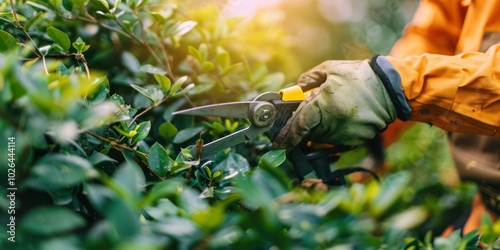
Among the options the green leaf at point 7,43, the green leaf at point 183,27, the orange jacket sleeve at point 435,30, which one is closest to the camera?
the green leaf at point 7,43

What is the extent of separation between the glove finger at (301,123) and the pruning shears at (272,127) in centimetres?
3

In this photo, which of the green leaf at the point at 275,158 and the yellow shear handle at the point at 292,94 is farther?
the yellow shear handle at the point at 292,94

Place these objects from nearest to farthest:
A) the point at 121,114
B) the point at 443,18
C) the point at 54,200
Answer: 1. the point at 54,200
2. the point at 121,114
3. the point at 443,18

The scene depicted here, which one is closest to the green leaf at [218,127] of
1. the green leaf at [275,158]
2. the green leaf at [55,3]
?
the green leaf at [275,158]

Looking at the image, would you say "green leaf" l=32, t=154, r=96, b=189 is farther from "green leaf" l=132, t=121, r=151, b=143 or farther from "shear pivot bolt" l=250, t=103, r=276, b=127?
"shear pivot bolt" l=250, t=103, r=276, b=127

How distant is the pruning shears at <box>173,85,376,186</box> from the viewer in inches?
49.5

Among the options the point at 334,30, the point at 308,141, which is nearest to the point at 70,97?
the point at 308,141

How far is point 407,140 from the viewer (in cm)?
283

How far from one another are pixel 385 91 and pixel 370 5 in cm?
366

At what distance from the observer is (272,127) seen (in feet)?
4.40

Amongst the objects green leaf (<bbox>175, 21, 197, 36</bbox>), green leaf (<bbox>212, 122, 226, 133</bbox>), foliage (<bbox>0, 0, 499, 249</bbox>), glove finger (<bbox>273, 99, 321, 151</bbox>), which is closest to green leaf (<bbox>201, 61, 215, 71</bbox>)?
foliage (<bbox>0, 0, 499, 249</bbox>)

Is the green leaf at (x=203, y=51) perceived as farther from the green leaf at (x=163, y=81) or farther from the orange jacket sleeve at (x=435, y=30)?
the orange jacket sleeve at (x=435, y=30)

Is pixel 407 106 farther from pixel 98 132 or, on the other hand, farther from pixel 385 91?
pixel 98 132

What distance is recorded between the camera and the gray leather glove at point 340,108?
4.33 ft
